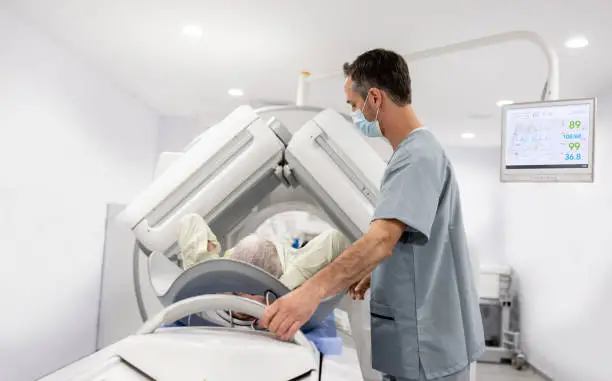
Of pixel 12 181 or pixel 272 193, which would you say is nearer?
Result: pixel 272 193

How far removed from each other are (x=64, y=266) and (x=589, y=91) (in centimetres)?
404

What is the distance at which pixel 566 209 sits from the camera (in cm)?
433

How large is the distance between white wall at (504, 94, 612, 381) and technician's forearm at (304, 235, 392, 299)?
3114 millimetres

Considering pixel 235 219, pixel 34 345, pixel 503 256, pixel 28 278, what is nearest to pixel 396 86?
pixel 235 219

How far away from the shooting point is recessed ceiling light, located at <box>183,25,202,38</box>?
3.14 meters

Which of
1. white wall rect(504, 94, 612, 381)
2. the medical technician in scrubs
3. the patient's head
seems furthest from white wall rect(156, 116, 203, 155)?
the medical technician in scrubs

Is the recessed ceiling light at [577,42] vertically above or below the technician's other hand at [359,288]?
above

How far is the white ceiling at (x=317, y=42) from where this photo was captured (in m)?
2.78

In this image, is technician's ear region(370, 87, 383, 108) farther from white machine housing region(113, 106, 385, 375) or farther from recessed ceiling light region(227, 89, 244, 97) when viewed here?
recessed ceiling light region(227, 89, 244, 97)

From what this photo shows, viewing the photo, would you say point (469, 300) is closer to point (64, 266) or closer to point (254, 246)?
point (254, 246)

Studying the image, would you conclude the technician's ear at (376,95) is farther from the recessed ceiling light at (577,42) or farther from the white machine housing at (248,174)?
the recessed ceiling light at (577,42)

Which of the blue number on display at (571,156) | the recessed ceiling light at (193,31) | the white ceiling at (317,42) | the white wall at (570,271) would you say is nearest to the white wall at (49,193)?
the white ceiling at (317,42)

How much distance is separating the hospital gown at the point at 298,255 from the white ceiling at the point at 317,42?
155 cm

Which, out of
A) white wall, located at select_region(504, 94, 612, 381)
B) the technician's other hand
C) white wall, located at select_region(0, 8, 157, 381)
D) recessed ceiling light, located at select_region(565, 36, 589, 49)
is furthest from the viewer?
white wall, located at select_region(504, 94, 612, 381)
